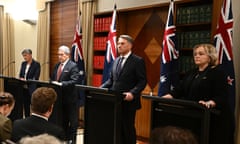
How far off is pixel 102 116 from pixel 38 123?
1.02m

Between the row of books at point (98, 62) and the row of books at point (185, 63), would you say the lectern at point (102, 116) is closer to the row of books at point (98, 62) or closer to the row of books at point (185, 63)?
the row of books at point (185, 63)

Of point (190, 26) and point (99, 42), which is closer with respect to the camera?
point (190, 26)

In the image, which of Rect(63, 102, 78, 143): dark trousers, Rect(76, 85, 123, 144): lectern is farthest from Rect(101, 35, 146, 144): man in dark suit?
Rect(63, 102, 78, 143): dark trousers

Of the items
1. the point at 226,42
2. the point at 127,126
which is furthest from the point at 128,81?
the point at 226,42

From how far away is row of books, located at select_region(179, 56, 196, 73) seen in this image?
13.2 ft

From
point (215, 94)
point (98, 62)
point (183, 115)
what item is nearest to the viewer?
point (183, 115)

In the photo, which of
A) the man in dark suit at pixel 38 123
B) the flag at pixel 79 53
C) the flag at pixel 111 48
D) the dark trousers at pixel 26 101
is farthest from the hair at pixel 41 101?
the flag at pixel 79 53

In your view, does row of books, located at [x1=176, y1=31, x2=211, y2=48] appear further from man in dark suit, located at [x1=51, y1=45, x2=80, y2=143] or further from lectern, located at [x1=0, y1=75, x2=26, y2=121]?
lectern, located at [x1=0, y1=75, x2=26, y2=121]

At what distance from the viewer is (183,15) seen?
4.12 m

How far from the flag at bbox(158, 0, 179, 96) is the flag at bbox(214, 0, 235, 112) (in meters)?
0.68

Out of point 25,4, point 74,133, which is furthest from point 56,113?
point 25,4

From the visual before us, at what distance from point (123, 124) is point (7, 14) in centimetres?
599

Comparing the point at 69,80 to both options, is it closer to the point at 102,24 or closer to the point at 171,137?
the point at 102,24

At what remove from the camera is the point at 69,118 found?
3.98 metres
